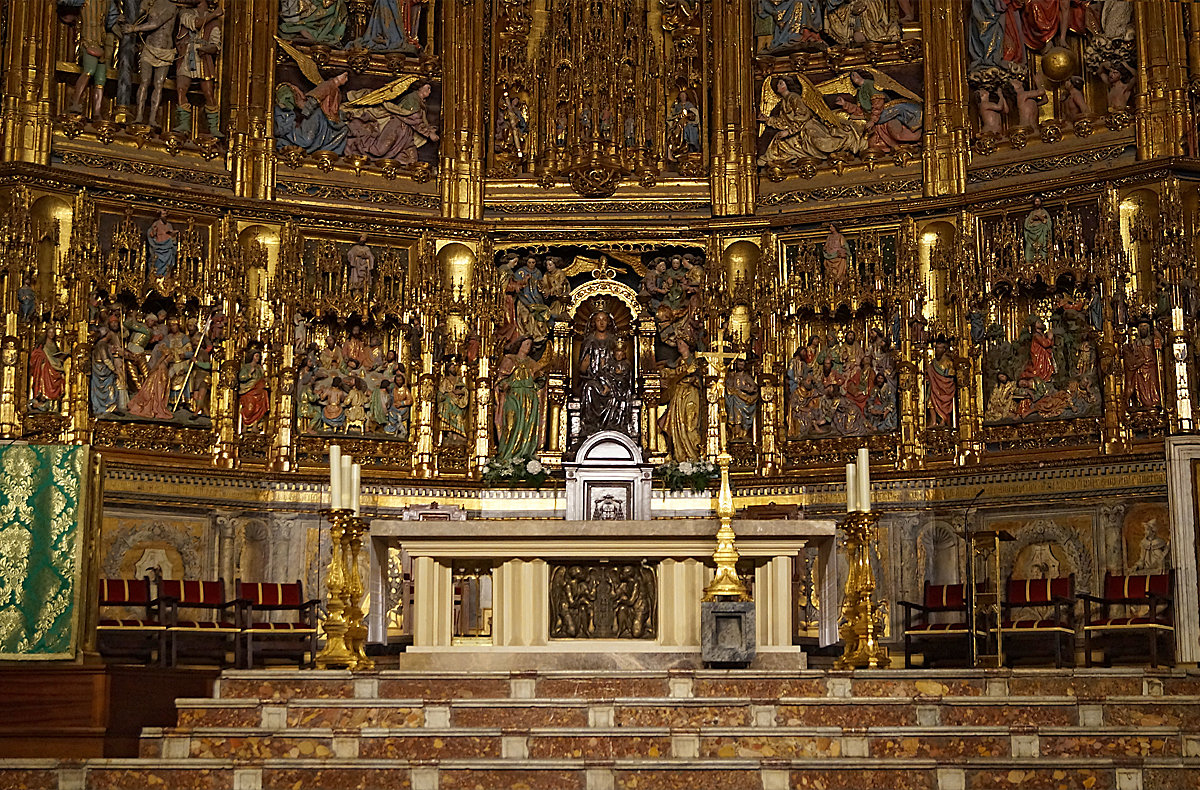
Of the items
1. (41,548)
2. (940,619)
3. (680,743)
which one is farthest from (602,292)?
(680,743)

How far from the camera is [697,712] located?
40.5 feet

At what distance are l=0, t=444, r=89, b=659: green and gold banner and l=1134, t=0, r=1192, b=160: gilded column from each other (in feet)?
39.7

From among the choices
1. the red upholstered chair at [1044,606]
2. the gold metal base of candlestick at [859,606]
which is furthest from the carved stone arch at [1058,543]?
the gold metal base of candlestick at [859,606]

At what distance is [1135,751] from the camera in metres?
11.5

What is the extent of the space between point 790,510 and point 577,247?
16.2ft

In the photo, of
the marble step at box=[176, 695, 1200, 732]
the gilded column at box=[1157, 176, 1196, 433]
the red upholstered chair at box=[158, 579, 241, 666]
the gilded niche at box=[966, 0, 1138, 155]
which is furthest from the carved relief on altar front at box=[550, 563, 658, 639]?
the gilded niche at box=[966, 0, 1138, 155]

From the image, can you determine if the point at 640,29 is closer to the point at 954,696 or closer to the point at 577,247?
the point at 577,247

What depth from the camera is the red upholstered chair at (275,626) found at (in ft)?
56.1

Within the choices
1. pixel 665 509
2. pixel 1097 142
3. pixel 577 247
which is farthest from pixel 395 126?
pixel 1097 142

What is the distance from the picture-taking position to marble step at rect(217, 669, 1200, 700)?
12.6 m

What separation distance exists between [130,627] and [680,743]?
270 inches

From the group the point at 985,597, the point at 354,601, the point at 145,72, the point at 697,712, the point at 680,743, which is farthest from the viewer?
the point at 145,72

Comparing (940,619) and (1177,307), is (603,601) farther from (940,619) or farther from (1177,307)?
(1177,307)

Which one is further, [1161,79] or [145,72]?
[145,72]
